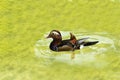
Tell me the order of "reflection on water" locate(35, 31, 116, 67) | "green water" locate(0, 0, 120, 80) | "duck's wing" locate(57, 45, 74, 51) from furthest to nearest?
1. "duck's wing" locate(57, 45, 74, 51)
2. "reflection on water" locate(35, 31, 116, 67)
3. "green water" locate(0, 0, 120, 80)

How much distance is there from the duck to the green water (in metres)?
0.05

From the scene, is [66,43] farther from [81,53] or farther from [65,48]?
[81,53]

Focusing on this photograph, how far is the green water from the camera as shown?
2.85m

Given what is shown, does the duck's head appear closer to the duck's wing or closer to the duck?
the duck

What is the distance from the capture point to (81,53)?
3051 mm

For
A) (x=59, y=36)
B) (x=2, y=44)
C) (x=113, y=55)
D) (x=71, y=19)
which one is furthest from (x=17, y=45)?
(x=113, y=55)

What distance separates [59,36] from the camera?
3150mm

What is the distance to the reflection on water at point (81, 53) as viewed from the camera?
2959 mm

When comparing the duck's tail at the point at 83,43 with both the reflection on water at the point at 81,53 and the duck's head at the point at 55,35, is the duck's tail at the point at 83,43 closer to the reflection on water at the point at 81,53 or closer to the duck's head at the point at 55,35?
the reflection on water at the point at 81,53

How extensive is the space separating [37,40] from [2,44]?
0.34 m

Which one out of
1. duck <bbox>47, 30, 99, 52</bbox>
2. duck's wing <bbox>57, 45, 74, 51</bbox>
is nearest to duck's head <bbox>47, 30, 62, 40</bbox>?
duck <bbox>47, 30, 99, 52</bbox>

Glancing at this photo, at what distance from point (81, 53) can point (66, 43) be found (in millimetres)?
176

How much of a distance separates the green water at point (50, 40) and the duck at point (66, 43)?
0.16 ft

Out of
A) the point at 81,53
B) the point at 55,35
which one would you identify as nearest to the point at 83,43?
the point at 81,53
